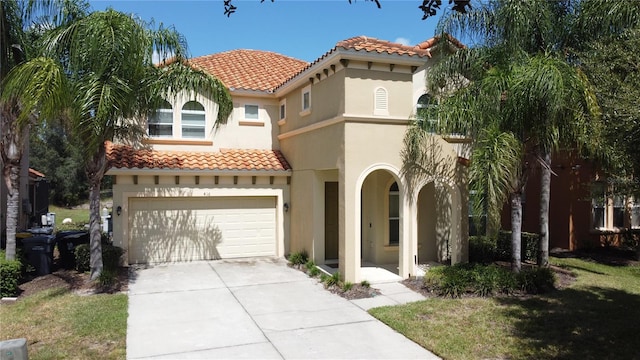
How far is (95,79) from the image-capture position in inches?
373

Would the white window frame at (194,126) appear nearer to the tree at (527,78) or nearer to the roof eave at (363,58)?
the roof eave at (363,58)

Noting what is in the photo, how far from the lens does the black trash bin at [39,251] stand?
11.3m

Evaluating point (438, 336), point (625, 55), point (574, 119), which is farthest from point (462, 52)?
point (438, 336)

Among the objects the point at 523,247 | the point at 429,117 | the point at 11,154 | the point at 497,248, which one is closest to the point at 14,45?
the point at 11,154

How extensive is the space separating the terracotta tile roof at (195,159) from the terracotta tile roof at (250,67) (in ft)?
7.63

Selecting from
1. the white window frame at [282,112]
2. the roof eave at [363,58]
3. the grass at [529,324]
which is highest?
the roof eave at [363,58]

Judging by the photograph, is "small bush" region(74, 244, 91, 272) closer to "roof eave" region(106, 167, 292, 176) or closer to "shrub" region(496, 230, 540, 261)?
"roof eave" region(106, 167, 292, 176)

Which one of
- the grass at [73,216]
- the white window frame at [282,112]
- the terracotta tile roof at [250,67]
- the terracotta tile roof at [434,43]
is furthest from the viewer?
the grass at [73,216]

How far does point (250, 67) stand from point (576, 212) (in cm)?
1341

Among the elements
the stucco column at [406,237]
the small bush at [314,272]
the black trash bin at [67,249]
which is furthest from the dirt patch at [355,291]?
the black trash bin at [67,249]

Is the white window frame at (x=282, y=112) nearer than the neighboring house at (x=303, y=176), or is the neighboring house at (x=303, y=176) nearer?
the neighboring house at (x=303, y=176)

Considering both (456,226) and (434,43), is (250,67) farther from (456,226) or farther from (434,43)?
(456,226)

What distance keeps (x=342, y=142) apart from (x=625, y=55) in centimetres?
594

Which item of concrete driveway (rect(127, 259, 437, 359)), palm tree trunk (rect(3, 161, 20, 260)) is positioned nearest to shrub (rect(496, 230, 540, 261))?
concrete driveway (rect(127, 259, 437, 359))
